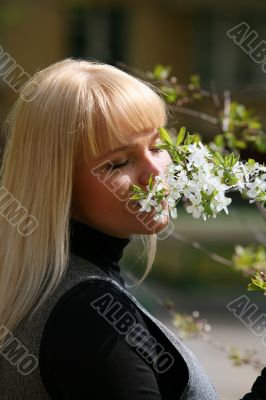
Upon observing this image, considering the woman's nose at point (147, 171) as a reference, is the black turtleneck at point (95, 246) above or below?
below

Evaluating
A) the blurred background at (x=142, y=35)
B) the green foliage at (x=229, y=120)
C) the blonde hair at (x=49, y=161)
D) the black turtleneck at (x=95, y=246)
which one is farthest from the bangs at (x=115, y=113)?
the blurred background at (x=142, y=35)

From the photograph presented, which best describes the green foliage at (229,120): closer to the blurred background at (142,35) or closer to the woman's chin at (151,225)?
the woman's chin at (151,225)

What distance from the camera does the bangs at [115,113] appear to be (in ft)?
5.25

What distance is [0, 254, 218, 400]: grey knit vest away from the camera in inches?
60.3

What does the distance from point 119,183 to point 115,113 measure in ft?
0.41

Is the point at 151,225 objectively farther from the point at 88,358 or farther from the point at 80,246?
the point at 88,358

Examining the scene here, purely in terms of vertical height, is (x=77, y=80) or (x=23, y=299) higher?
(x=77, y=80)

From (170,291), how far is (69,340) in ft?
30.0

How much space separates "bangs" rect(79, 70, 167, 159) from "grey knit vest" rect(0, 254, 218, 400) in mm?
217

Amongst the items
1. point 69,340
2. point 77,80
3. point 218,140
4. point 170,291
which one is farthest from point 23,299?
point 170,291

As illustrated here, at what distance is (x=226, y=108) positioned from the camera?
303 cm

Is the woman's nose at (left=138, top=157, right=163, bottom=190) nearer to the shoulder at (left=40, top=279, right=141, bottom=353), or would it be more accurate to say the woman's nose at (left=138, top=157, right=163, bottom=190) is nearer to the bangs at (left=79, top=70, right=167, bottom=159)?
the bangs at (left=79, top=70, right=167, bottom=159)

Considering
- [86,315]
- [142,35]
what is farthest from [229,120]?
[142,35]

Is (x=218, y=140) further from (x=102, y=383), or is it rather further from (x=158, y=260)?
(x=158, y=260)
